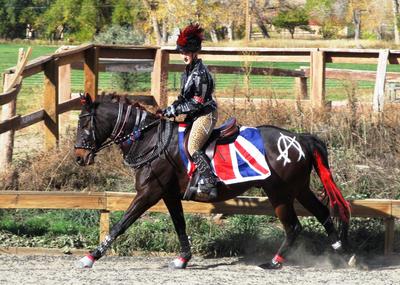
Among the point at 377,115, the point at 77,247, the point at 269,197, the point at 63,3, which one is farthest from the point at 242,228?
the point at 63,3

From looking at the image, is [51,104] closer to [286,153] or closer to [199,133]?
[199,133]

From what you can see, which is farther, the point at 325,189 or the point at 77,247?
the point at 77,247

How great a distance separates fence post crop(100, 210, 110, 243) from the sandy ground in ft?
0.87

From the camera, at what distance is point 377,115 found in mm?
11500

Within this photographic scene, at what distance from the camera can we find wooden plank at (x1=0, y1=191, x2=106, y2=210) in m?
9.55

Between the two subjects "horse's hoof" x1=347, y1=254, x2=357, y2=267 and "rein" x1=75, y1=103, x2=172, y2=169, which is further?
"horse's hoof" x1=347, y1=254, x2=357, y2=267

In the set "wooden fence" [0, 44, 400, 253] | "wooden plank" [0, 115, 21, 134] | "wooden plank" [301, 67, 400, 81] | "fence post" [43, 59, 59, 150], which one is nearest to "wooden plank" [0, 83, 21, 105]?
"wooden fence" [0, 44, 400, 253]

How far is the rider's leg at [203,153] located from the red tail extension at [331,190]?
1091 mm

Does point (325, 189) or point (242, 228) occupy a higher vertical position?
point (325, 189)

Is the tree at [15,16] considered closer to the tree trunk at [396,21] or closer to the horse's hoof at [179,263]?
the tree trunk at [396,21]

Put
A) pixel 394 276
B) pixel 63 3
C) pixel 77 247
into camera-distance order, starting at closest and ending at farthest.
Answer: pixel 394 276
pixel 77 247
pixel 63 3

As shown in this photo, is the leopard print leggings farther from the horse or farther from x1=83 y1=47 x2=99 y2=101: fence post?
x1=83 y1=47 x2=99 y2=101: fence post

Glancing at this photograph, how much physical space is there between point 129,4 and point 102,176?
7228cm

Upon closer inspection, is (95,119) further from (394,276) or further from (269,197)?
(394,276)
